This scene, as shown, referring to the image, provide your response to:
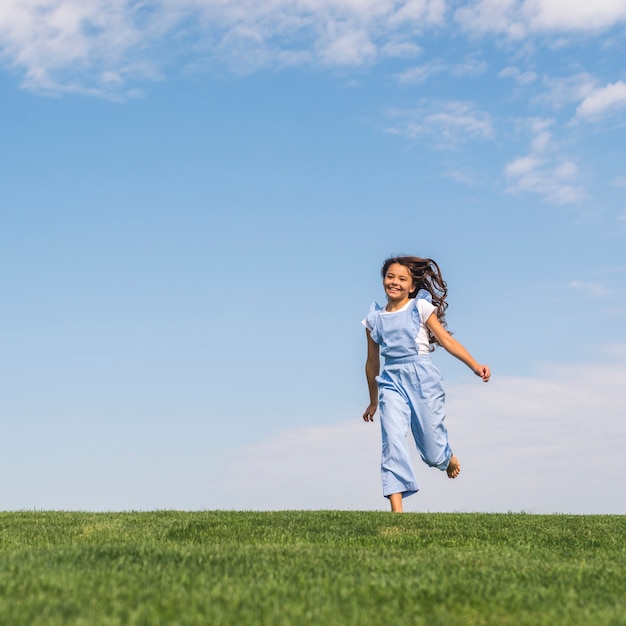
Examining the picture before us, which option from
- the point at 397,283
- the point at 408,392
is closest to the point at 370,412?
the point at 408,392

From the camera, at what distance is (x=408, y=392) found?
10289mm

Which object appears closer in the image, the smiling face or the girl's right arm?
the smiling face

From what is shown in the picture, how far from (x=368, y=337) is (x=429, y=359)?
2.73 ft

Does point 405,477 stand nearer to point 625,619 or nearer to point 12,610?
point 625,619

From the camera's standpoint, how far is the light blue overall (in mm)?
10180

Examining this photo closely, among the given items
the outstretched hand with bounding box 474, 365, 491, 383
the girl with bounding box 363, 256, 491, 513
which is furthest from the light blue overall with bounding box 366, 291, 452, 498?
the outstretched hand with bounding box 474, 365, 491, 383

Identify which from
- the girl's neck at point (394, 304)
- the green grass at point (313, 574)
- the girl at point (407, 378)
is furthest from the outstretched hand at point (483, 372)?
the green grass at point (313, 574)

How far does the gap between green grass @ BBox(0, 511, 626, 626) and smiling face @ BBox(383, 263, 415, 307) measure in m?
3.17

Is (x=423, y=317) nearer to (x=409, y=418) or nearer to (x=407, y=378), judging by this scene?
(x=407, y=378)

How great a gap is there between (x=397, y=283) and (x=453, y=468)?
246cm

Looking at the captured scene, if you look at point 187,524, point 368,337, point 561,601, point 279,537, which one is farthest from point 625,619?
point 368,337

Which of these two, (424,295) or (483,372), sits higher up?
(424,295)

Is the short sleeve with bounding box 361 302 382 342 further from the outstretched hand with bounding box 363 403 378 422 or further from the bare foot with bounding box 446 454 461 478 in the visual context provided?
Result: the bare foot with bounding box 446 454 461 478

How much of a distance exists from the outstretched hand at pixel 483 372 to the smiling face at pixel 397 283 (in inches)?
50.5
